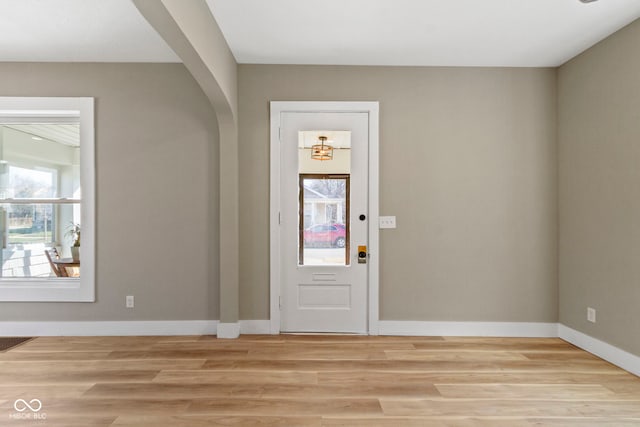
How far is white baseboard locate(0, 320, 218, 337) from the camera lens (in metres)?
3.49

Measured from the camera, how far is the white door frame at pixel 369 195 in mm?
3508

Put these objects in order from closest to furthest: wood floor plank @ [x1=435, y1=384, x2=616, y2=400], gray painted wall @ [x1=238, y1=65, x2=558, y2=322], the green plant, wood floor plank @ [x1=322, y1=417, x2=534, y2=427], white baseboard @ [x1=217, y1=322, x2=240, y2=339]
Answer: wood floor plank @ [x1=322, y1=417, x2=534, y2=427]
wood floor plank @ [x1=435, y1=384, x2=616, y2=400]
white baseboard @ [x1=217, y1=322, x2=240, y2=339]
gray painted wall @ [x1=238, y1=65, x2=558, y2=322]
the green plant

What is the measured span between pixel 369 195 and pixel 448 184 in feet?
2.53

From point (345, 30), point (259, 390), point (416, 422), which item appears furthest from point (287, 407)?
point (345, 30)

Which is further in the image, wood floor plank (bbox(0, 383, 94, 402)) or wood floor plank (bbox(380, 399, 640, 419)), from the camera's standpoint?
wood floor plank (bbox(0, 383, 94, 402))

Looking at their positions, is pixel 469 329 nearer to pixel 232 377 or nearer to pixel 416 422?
pixel 416 422

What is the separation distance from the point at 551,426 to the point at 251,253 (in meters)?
2.59

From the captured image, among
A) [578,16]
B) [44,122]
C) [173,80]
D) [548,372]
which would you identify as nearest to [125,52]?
[173,80]

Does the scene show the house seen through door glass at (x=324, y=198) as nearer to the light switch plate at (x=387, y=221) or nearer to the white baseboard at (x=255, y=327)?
the light switch plate at (x=387, y=221)

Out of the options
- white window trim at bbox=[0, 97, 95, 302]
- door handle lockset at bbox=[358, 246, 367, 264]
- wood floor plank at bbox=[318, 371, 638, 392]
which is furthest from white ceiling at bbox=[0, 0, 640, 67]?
wood floor plank at bbox=[318, 371, 638, 392]

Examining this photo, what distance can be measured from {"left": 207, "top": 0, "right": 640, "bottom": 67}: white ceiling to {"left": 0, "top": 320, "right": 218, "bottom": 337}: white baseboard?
261 cm

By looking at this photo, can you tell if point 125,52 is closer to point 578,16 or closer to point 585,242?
point 578,16

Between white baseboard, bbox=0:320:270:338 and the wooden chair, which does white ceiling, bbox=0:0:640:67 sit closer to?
the wooden chair

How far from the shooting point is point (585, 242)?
318 centimetres
